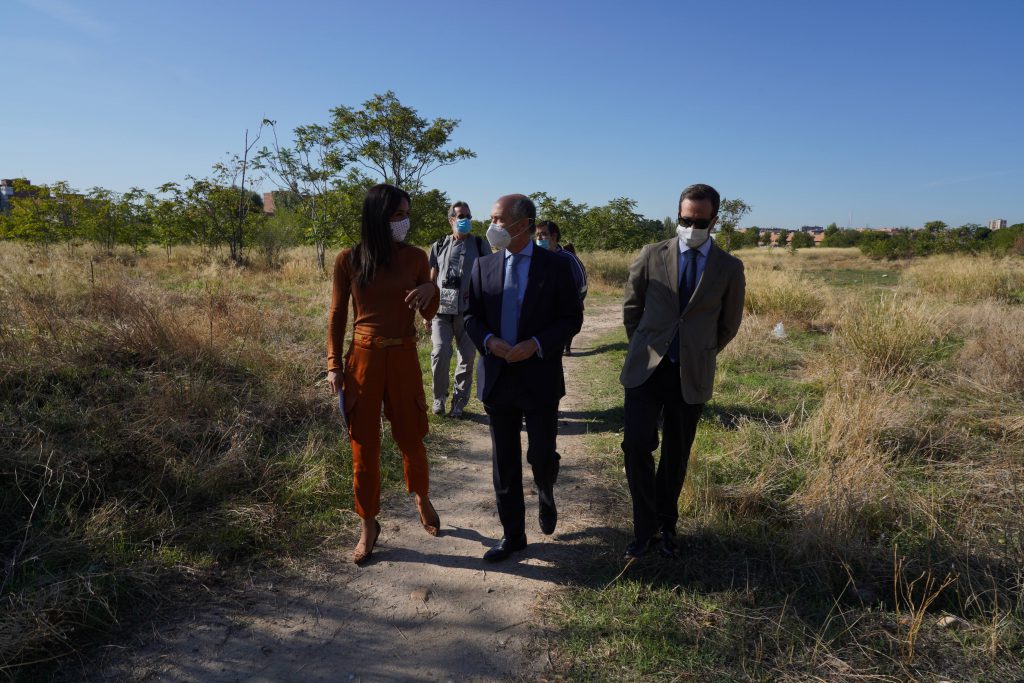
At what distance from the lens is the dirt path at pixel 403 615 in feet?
8.09

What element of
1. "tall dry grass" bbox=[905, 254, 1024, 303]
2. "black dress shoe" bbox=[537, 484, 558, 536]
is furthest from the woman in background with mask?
"tall dry grass" bbox=[905, 254, 1024, 303]

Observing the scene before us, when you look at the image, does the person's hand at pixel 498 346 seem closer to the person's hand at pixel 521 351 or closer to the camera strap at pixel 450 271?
the person's hand at pixel 521 351

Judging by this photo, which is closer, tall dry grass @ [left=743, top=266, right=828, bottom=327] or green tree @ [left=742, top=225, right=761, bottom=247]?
tall dry grass @ [left=743, top=266, right=828, bottom=327]

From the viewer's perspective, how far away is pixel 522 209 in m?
3.12

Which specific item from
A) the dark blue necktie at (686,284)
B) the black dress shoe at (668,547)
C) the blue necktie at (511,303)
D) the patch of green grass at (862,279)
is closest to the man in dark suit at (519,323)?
the blue necktie at (511,303)

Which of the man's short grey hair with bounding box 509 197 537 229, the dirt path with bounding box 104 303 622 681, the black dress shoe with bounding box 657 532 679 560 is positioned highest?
the man's short grey hair with bounding box 509 197 537 229

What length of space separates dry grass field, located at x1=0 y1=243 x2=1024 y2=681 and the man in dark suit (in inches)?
36.3

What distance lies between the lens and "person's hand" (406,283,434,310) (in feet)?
10.5

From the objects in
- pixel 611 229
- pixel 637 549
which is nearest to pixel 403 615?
pixel 637 549

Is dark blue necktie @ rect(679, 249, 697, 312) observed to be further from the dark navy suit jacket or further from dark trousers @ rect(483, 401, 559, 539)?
dark trousers @ rect(483, 401, 559, 539)

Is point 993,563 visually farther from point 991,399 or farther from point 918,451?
point 991,399

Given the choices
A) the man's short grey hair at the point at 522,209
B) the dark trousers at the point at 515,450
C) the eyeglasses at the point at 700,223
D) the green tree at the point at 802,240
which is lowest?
the dark trousers at the point at 515,450

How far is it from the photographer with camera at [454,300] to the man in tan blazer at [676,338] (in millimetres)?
2615

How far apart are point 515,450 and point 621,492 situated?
133 centimetres
